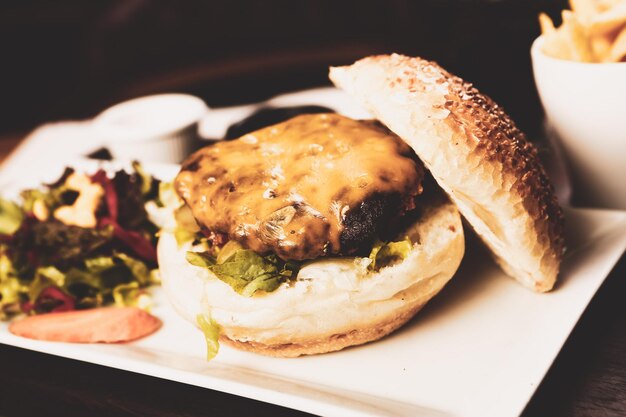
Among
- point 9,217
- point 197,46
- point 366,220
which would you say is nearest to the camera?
point 366,220

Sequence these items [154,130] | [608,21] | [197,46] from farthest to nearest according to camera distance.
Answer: [197,46] → [154,130] → [608,21]

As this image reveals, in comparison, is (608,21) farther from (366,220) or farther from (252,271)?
(252,271)

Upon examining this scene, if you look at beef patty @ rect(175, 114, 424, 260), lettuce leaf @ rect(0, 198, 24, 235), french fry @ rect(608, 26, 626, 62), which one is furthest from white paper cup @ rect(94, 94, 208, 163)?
french fry @ rect(608, 26, 626, 62)

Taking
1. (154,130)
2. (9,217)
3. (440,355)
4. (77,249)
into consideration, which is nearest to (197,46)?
(154,130)

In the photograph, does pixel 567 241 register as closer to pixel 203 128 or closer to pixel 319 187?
pixel 319 187

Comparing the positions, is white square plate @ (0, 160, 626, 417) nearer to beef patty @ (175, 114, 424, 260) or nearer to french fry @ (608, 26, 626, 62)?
beef patty @ (175, 114, 424, 260)

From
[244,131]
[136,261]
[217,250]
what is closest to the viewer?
[217,250]

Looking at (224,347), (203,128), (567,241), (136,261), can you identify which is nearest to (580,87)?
(567,241)
